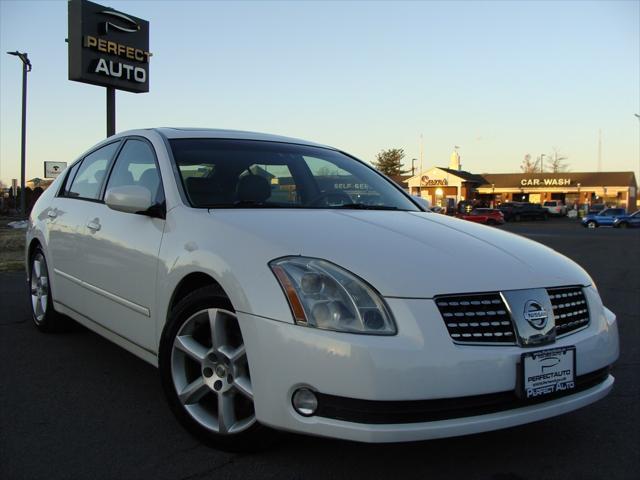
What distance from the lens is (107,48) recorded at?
46.1ft

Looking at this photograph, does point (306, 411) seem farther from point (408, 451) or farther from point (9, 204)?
point (9, 204)

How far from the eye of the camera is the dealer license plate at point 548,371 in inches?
89.0

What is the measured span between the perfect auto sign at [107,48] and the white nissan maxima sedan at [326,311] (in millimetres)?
11623

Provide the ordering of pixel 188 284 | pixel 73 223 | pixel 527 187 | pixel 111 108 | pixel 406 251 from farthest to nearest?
pixel 527 187, pixel 111 108, pixel 73 223, pixel 188 284, pixel 406 251

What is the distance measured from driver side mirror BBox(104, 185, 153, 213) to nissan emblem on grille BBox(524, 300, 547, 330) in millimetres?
1921

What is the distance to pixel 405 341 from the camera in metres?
2.15

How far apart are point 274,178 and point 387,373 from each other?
1.74 metres

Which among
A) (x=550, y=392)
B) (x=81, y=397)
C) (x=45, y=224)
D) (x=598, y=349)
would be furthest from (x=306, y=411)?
(x=45, y=224)

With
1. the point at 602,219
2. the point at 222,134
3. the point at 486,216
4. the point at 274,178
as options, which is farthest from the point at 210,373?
the point at 602,219

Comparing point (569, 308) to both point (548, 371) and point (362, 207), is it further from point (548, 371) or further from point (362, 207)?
point (362, 207)

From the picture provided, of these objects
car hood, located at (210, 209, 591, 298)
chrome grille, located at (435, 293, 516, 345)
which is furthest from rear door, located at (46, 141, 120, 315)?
chrome grille, located at (435, 293, 516, 345)

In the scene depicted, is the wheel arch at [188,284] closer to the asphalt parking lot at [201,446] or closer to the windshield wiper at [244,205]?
the windshield wiper at [244,205]

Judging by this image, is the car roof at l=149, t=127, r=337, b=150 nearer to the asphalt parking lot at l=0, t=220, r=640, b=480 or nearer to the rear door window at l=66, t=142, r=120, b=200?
the rear door window at l=66, t=142, r=120, b=200

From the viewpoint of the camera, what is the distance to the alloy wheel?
2492 millimetres
